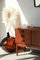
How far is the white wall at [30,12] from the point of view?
3.59m

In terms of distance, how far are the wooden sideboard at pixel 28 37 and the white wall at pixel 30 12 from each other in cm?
42

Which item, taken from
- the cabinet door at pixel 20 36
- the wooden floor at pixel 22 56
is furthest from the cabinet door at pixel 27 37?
the wooden floor at pixel 22 56

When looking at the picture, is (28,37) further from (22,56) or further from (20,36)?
(22,56)

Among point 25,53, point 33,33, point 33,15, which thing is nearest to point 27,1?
point 33,15

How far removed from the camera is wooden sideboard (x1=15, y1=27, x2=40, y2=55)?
3166 millimetres

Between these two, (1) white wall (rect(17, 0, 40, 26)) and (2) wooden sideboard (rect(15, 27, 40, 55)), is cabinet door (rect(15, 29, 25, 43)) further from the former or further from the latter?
(1) white wall (rect(17, 0, 40, 26))

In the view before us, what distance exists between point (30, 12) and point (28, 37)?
0.68 metres

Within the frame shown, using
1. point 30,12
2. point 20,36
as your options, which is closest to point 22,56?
point 20,36

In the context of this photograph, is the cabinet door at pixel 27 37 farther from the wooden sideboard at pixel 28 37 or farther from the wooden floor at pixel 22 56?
the wooden floor at pixel 22 56

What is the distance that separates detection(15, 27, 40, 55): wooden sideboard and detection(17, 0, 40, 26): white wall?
42 cm

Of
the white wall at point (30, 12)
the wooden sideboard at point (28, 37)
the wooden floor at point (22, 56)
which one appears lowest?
the wooden floor at point (22, 56)

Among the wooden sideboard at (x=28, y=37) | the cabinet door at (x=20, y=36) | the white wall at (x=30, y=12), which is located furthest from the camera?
the white wall at (x=30, y=12)

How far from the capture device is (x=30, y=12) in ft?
12.1

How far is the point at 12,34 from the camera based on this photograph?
13.5ft
